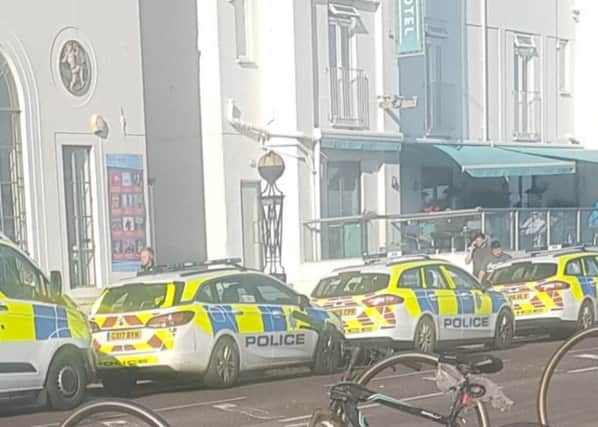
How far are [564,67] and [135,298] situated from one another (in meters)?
23.7

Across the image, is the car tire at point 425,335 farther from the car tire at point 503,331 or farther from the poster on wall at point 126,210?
the poster on wall at point 126,210

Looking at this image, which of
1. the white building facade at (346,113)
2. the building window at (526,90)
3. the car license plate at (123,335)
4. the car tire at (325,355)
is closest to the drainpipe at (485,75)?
the white building facade at (346,113)

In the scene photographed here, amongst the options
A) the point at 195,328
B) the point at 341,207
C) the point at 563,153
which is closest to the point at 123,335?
the point at 195,328

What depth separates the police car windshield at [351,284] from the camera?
47.4 feet

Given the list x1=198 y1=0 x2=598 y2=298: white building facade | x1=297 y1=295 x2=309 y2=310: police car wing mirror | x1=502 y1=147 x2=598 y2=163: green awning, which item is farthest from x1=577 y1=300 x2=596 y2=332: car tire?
x1=502 y1=147 x2=598 y2=163: green awning

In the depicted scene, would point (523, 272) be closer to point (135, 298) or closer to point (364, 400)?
point (135, 298)

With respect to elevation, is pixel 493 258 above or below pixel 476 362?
below

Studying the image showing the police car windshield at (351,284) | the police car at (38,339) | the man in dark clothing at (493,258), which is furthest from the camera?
the man in dark clothing at (493,258)

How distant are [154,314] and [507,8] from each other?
21.0 metres

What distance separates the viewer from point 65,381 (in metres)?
10.5

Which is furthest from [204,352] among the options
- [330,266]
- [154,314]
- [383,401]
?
[330,266]

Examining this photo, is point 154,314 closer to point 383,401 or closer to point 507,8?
point 383,401

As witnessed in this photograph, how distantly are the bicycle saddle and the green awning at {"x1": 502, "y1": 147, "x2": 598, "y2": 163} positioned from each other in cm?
2452

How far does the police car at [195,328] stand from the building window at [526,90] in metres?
18.6
